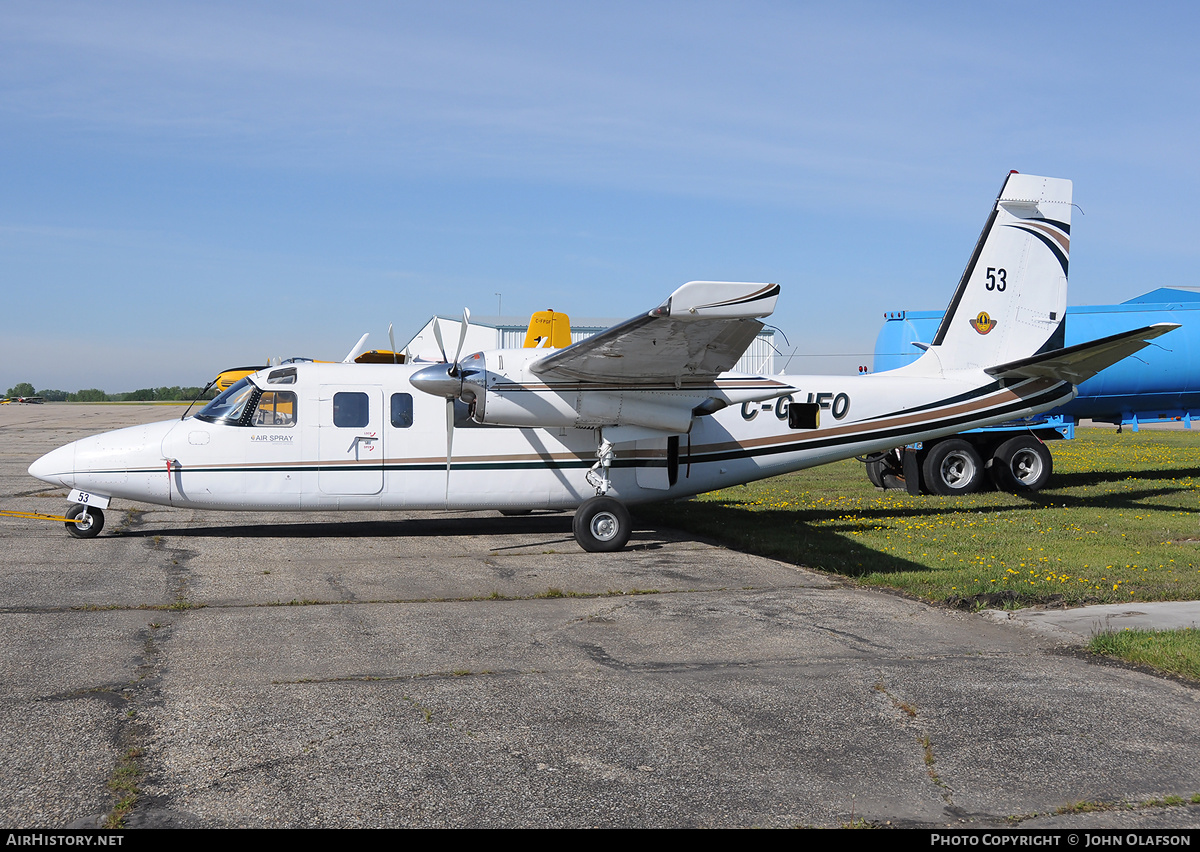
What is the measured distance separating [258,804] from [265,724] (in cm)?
117

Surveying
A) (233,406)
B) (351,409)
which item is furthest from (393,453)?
(233,406)

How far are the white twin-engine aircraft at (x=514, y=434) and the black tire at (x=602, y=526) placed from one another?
0.06 ft

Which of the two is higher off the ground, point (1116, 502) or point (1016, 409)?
point (1016, 409)

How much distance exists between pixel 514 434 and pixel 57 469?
19.9 ft

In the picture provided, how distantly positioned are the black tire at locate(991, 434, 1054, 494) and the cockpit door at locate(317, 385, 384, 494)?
12.0 meters

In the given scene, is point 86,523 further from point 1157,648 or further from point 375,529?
point 1157,648

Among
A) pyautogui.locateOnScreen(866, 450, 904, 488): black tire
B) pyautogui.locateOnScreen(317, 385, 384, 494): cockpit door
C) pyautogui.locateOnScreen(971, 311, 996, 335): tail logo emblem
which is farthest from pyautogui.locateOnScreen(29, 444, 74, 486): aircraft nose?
pyautogui.locateOnScreen(866, 450, 904, 488): black tire

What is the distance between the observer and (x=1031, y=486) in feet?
58.3

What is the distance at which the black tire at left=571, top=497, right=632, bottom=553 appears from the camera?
12242 millimetres

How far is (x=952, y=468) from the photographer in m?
17.8

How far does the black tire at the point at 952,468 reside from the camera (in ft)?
57.8

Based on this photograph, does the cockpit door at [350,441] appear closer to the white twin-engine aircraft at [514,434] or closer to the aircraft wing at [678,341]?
the white twin-engine aircraft at [514,434]
